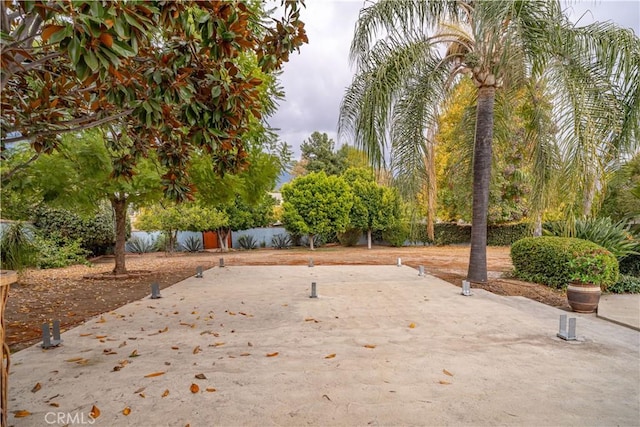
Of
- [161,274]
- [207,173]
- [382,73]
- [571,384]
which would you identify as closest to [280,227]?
[161,274]

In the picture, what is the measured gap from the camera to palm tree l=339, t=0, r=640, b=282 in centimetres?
586

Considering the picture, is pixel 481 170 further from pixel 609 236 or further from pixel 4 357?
pixel 4 357

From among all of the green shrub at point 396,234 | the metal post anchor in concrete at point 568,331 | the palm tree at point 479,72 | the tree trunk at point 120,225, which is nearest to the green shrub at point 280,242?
the green shrub at point 396,234

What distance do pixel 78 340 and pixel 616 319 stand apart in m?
7.33

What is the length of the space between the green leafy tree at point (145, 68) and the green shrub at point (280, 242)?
19.4 meters

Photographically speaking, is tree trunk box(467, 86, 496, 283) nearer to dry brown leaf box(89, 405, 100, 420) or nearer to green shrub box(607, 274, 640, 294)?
green shrub box(607, 274, 640, 294)

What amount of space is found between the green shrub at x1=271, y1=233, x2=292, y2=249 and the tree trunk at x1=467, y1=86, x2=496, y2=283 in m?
16.3

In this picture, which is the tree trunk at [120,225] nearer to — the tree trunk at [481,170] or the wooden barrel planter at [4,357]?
the wooden barrel planter at [4,357]

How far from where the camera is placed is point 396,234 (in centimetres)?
2308

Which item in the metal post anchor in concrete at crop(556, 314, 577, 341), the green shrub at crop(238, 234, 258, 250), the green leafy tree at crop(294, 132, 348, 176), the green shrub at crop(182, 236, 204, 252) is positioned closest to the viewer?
the metal post anchor in concrete at crop(556, 314, 577, 341)

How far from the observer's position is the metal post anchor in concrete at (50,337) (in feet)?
13.5

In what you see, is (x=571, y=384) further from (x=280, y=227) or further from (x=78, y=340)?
(x=280, y=227)

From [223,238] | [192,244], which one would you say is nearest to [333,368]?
[223,238]

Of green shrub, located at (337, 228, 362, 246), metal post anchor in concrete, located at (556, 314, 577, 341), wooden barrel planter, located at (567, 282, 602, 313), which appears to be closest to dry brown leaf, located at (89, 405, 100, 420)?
metal post anchor in concrete, located at (556, 314, 577, 341)
